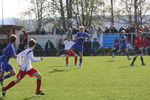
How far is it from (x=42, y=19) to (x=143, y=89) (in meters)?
43.0

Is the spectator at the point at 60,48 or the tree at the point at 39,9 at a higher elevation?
the tree at the point at 39,9

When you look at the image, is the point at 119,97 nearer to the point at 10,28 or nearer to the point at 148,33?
the point at 148,33

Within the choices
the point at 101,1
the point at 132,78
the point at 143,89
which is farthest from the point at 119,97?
the point at 101,1

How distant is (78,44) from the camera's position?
20.6 m

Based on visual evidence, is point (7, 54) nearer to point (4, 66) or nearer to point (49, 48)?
point (4, 66)

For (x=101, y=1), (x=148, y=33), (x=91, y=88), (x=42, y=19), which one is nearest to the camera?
(x=91, y=88)

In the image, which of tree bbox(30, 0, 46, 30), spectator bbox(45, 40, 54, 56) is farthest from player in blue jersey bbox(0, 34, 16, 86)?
tree bbox(30, 0, 46, 30)

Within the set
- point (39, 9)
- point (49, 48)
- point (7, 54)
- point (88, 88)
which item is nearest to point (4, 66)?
point (7, 54)

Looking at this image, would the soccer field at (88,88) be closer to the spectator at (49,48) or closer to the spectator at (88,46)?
the spectator at (88,46)

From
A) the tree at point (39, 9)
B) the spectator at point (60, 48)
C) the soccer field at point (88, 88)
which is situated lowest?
the soccer field at point (88, 88)

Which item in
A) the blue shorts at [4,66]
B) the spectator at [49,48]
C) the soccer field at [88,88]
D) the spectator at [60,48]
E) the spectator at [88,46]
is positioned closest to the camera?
the soccer field at [88,88]

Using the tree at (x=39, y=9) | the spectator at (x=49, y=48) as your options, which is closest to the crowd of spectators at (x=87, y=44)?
the spectator at (x=49, y=48)

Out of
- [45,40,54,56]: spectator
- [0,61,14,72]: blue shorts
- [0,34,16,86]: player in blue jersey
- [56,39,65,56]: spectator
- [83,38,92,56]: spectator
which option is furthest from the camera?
[45,40,54,56]: spectator

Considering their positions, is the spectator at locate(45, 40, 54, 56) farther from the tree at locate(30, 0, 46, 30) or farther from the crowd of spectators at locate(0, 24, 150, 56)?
the tree at locate(30, 0, 46, 30)
